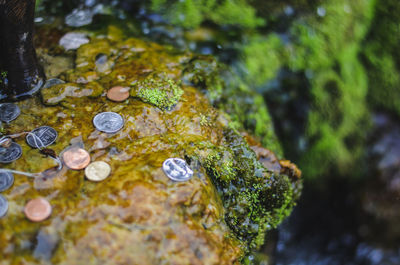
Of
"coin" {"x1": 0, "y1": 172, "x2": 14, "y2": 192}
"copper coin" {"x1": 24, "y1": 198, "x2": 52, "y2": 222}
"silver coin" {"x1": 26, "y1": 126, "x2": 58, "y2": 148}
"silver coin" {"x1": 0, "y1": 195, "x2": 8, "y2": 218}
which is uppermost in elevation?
"copper coin" {"x1": 24, "y1": 198, "x2": 52, "y2": 222}

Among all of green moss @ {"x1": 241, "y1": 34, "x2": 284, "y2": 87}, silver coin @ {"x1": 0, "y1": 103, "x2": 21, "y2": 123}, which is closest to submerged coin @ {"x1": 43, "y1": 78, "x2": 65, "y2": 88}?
silver coin @ {"x1": 0, "y1": 103, "x2": 21, "y2": 123}

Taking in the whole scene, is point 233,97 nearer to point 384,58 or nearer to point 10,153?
point 10,153

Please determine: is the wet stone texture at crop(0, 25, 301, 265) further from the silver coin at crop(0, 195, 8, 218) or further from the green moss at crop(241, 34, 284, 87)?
the green moss at crop(241, 34, 284, 87)

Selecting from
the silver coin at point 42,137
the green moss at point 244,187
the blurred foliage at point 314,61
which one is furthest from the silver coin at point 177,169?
the blurred foliage at point 314,61

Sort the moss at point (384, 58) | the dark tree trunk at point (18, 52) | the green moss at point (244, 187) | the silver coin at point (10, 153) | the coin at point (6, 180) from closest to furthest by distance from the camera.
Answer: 1. the coin at point (6, 180)
2. the silver coin at point (10, 153)
3. the dark tree trunk at point (18, 52)
4. the green moss at point (244, 187)
5. the moss at point (384, 58)

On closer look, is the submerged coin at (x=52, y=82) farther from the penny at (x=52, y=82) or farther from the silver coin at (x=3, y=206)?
the silver coin at (x=3, y=206)

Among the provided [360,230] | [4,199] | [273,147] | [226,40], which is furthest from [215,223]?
[360,230]
